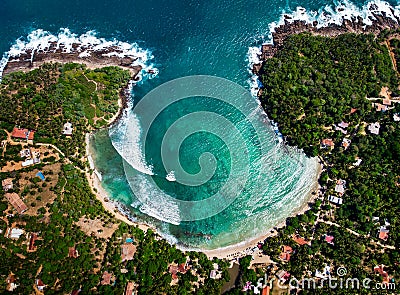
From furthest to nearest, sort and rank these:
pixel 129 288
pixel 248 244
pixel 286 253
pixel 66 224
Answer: pixel 248 244, pixel 286 253, pixel 66 224, pixel 129 288

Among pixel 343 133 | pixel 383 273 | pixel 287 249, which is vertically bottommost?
pixel 383 273

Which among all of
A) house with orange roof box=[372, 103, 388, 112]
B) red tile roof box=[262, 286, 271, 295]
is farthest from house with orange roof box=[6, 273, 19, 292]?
house with orange roof box=[372, 103, 388, 112]

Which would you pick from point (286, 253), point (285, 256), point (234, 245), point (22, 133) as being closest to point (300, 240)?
point (286, 253)

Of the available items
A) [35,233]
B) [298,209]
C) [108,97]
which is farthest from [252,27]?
[35,233]

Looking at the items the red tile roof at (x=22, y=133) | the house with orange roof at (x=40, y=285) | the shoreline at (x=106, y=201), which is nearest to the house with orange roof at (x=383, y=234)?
the shoreline at (x=106, y=201)

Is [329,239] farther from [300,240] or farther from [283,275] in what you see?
[283,275]
